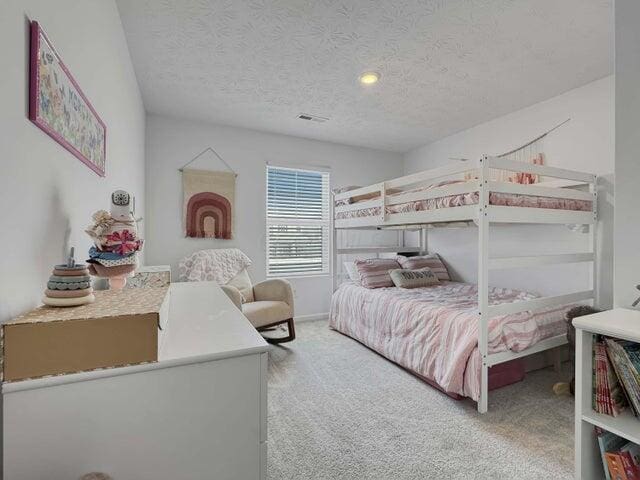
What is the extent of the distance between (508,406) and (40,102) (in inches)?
105

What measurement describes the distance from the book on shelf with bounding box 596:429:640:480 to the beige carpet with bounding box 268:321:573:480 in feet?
0.92

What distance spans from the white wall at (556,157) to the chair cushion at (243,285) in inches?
96.2

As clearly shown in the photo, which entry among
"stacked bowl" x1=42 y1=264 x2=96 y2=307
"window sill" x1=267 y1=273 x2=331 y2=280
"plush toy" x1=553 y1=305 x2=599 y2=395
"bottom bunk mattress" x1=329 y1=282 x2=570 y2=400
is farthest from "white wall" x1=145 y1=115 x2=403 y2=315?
"stacked bowl" x1=42 y1=264 x2=96 y2=307

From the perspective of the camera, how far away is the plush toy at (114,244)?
97cm

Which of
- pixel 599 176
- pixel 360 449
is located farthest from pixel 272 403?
pixel 599 176

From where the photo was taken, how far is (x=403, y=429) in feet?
5.67

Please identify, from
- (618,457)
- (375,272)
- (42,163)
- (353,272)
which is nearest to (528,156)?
(375,272)

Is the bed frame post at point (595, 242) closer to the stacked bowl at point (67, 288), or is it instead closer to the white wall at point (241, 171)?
the white wall at point (241, 171)

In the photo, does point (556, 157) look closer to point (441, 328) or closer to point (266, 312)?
point (441, 328)

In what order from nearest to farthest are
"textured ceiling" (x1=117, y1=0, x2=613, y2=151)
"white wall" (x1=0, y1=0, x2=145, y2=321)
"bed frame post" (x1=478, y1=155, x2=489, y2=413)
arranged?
1. "white wall" (x1=0, y1=0, x2=145, y2=321)
2. "textured ceiling" (x1=117, y1=0, x2=613, y2=151)
3. "bed frame post" (x1=478, y1=155, x2=489, y2=413)

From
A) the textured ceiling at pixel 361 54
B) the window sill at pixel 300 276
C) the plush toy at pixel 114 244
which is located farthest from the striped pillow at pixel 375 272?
the plush toy at pixel 114 244

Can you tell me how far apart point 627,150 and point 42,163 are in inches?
84.3

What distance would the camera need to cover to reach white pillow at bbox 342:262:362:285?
3.54 m

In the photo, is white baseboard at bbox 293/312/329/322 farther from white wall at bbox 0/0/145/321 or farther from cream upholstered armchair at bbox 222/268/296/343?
white wall at bbox 0/0/145/321
